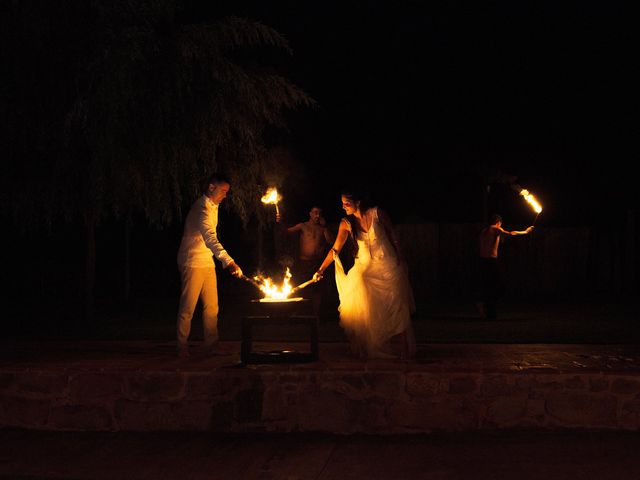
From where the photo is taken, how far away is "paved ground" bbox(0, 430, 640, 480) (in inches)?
255

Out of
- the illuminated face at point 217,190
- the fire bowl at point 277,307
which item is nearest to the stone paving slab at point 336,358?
the fire bowl at point 277,307

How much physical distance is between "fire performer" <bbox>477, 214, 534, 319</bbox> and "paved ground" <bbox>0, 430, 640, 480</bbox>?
6.76 meters

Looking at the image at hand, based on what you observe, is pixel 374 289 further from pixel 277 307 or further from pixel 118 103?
pixel 118 103

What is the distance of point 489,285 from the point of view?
567 inches

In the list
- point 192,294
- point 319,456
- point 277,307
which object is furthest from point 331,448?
point 192,294

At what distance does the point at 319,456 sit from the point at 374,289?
7.61 ft

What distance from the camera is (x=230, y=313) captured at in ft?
52.2

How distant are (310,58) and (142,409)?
714 inches

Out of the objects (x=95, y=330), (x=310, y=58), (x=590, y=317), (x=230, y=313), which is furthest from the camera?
(x=310, y=58)

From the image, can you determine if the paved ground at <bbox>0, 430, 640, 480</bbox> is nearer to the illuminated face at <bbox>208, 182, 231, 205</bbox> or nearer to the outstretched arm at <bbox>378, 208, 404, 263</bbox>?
the outstretched arm at <bbox>378, 208, 404, 263</bbox>

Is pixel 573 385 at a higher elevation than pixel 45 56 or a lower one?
lower

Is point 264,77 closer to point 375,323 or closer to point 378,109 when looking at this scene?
point 375,323

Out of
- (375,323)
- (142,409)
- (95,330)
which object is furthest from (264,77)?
(142,409)

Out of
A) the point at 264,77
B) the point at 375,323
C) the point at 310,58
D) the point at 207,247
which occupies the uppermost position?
the point at 310,58
